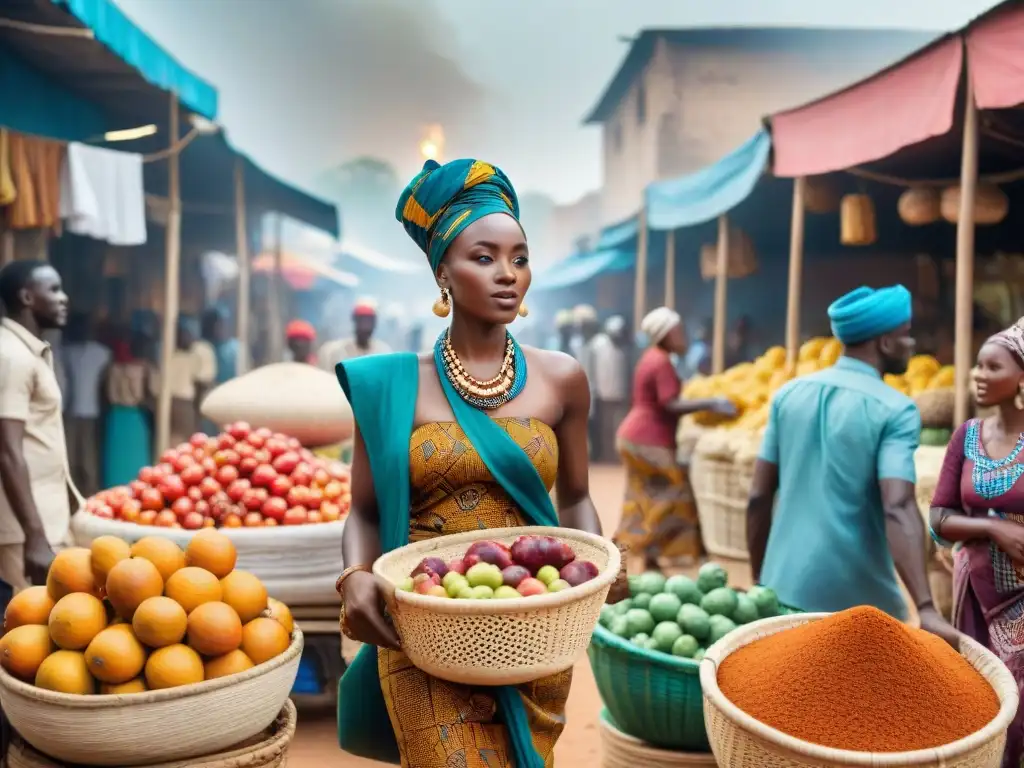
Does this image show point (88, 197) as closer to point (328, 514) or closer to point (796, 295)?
point (328, 514)

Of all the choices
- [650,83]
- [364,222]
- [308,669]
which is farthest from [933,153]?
[364,222]

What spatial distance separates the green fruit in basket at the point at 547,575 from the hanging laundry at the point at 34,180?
5.66 m

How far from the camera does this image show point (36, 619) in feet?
7.97

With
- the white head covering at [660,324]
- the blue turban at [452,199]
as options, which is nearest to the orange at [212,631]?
the blue turban at [452,199]

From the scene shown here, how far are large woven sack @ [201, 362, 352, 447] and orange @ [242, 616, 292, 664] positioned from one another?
2.50 meters

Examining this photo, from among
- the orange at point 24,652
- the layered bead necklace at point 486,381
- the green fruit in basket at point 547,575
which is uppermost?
the layered bead necklace at point 486,381

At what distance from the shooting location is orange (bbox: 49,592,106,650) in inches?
90.4

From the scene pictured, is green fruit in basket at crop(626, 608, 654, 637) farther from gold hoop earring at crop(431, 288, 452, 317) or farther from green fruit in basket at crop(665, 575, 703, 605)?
gold hoop earring at crop(431, 288, 452, 317)

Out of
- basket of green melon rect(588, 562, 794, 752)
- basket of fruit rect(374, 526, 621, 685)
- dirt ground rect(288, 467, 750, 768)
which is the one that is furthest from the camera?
dirt ground rect(288, 467, 750, 768)

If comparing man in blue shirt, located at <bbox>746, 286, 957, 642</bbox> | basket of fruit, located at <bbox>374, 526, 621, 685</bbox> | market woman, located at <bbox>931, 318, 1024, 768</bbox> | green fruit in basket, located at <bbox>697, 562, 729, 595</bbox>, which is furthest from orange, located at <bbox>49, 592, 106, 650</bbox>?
market woman, located at <bbox>931, 318, 1024, 768</bbox>

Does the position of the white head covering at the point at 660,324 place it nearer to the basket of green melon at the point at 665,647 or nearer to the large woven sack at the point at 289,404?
the large woven sack at the point at 289,404

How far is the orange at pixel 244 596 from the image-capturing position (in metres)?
2.51

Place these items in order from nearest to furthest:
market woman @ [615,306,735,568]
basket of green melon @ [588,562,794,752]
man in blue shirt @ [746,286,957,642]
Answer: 1. basket of green melon @ [588,562,794,752]
2. man in blue shirt @ [746,286,957,642]
3. market woman @ [615,306,735,568]

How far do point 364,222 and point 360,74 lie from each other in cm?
1088
